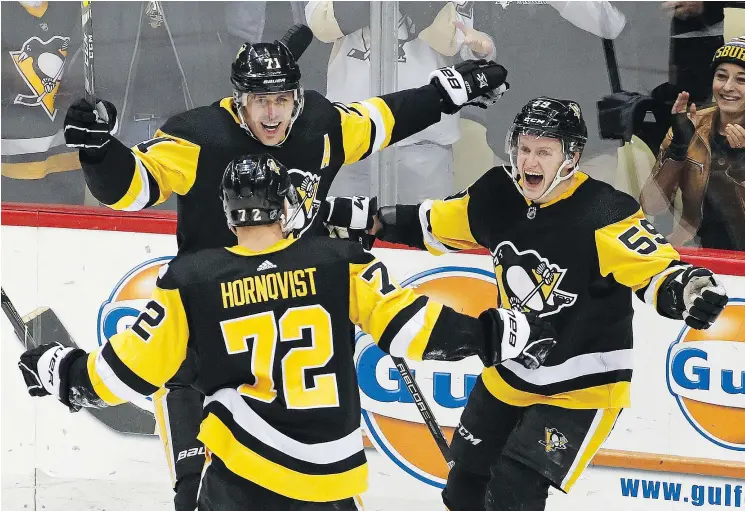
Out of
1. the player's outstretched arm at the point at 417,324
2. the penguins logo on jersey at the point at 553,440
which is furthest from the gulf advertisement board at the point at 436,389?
the player's outstretched arm at the point at 417,324

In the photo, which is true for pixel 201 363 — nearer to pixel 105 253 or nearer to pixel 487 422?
pixel 487 422

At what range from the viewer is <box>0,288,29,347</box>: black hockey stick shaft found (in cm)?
374

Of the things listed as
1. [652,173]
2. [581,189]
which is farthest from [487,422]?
[652,173]

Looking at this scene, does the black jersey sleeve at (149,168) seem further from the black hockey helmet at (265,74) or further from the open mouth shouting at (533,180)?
the open mouth shouting at (533,180)

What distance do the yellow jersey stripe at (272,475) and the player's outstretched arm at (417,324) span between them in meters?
0.32

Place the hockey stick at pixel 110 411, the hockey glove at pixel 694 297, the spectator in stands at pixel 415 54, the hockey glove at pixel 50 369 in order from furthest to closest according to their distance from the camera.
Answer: the hockey stick at pixel 110 411 < the spectator in stands at pixel 415 54 < the hockey glove at pixel 694 297 < the hockey glove at pixel 50 369

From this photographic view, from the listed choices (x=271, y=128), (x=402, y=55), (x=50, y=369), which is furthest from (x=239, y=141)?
(x=402, y=55)

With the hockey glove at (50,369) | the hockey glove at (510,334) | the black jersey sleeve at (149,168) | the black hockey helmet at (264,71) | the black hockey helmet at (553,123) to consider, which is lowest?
the hockey glove at (50,369)

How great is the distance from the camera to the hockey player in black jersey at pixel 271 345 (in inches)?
103

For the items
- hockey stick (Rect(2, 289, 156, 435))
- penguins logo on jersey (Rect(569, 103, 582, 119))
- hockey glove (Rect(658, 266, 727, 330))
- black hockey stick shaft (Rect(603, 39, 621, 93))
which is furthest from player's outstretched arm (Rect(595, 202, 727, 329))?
hockey stick (Rect(2, 289, 156, 435))

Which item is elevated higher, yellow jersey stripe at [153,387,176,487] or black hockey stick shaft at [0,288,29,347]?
black hockey stick shaft at [0,288,29,347]

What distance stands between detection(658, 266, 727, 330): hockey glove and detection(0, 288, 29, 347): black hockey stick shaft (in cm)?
193

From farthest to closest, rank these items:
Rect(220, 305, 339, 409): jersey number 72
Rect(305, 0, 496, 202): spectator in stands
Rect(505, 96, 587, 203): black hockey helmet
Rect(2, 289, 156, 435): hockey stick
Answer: Rect(2, 289, 156, 435): hockey stick → Rect(305, 0, 496, 202): spectator in stands → Rect(505, 96, 587, 203): black hockey helmet → Rect(220, 305, 339, 409): jersey number 72

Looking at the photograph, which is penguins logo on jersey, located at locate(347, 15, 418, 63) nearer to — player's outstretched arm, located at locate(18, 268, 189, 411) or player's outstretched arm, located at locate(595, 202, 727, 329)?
player's outstretched arm, located at locate(595, 202, 727, 329)
